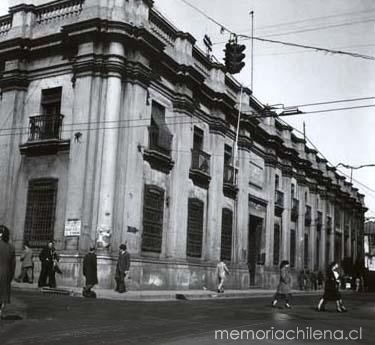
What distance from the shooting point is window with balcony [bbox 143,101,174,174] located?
20.8m

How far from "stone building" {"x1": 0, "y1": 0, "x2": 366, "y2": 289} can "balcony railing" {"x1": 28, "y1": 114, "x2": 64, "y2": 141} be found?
47 mm

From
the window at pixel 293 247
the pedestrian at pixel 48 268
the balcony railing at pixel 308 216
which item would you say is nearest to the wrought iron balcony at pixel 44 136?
the pedestrian at pixel 48 268

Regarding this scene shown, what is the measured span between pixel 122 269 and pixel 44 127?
6492mm

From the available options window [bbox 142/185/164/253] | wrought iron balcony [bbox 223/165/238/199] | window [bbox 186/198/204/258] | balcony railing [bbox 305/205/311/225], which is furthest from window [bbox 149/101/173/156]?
balcony railing [bbox 305/205/311/225]

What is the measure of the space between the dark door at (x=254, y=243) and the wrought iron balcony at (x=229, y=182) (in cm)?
377

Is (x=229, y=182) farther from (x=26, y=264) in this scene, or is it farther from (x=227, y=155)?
(x=26, y=264)

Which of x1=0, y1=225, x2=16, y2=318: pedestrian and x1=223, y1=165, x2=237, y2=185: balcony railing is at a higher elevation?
x1=223, y1=165, x2=237, y2=185: balcony railing

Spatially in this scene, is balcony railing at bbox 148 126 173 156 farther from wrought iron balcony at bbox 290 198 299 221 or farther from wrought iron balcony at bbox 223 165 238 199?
wrought iron balcony at bbox 290 198 299 221

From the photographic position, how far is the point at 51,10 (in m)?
21.2

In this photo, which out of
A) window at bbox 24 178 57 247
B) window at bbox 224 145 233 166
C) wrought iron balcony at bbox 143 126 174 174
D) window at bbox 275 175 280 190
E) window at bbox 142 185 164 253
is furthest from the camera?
window at bbox 275 175 280 190

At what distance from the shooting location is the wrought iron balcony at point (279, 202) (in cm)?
3334

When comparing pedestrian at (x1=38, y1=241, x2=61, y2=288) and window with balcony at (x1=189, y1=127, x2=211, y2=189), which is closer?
pedestrian at (x1=38, y1=241, x2=61, y2=288)

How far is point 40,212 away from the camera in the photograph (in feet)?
65.1

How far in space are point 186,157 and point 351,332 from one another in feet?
45.2
